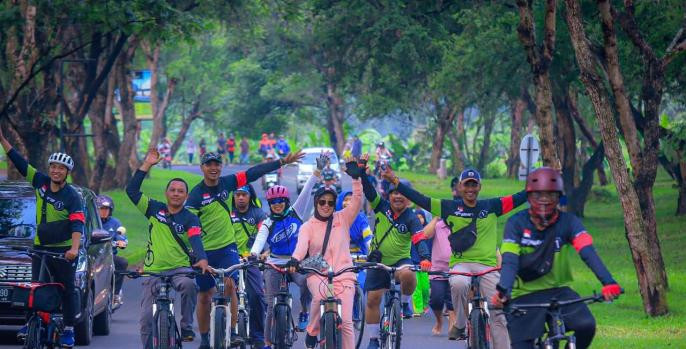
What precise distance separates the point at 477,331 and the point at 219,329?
7.29 feet

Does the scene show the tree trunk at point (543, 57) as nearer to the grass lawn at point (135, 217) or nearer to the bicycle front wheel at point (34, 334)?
the grass lawn at point (135, 217)

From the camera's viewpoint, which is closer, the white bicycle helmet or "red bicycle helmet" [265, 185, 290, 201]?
the white bicycle helmet

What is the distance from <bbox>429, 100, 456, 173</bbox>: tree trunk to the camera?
63469mm

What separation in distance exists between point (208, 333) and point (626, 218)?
296 inches

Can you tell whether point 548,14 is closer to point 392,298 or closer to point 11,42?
point 392,298

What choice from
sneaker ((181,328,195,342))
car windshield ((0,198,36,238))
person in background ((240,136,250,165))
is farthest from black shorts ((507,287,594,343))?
person in background ((240,136,250,165))

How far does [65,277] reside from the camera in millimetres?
13266

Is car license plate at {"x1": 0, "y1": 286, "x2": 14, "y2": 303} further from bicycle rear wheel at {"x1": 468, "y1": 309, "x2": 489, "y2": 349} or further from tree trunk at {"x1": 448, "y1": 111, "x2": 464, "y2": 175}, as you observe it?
tree trunk at {"x1": 448, "y1": 111, "x2": 464, "y2": 175}

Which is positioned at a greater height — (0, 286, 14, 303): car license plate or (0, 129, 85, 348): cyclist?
(0, 129, 85, 348): cyclist

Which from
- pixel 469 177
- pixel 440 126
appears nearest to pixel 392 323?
pixel 469 177

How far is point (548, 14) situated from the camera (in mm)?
20750

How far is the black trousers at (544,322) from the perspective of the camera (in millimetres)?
9359

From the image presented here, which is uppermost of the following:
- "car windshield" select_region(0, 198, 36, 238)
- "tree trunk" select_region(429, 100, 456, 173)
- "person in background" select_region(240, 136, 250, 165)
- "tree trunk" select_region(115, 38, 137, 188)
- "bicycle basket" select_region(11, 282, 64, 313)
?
"person in background" select_region(240, 136, 250, 165)

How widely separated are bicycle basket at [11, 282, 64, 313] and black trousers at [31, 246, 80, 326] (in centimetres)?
60
